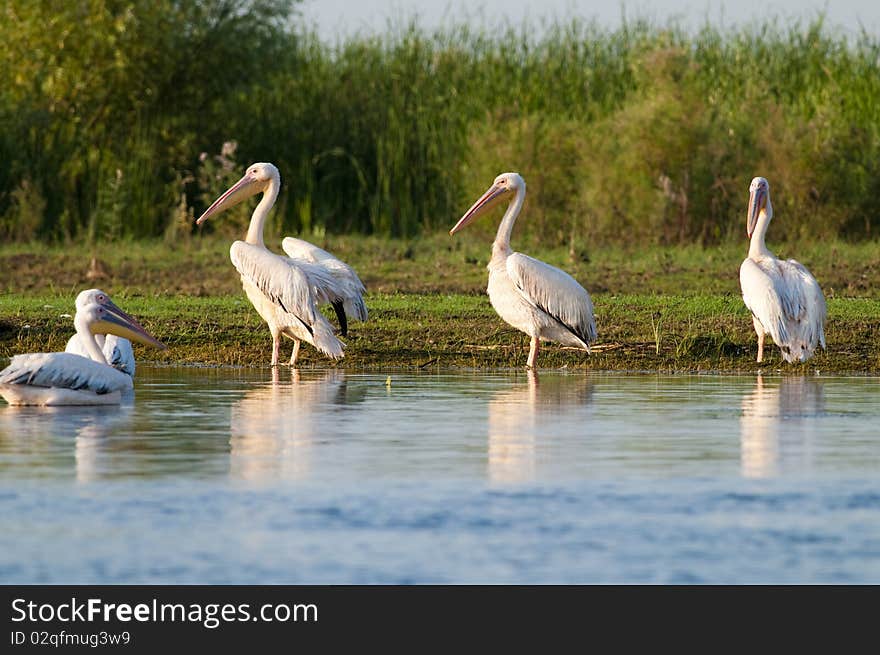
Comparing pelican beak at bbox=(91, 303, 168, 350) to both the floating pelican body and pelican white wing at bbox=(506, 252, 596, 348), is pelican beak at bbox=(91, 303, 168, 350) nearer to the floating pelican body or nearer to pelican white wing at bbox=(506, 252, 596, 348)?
→ the floating pelican body

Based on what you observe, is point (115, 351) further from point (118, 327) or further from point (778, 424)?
point (778, 424)

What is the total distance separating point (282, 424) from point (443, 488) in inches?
81.7

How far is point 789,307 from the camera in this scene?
12.0m

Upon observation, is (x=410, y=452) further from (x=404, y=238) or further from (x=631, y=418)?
(x=404, y=238)

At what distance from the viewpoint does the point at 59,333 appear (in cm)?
1327

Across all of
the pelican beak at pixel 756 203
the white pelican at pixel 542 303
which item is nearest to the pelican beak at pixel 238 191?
the white pelican at pixel 542 303

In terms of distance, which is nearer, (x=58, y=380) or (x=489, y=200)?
(x=58, y=380)

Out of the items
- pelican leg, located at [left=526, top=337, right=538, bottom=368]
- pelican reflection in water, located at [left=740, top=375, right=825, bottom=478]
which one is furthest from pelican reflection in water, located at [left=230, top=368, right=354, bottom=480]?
pelican reflection in water, located at [left=740, top=375, right=825, bottom=478]

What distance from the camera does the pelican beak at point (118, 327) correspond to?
34.2 ft

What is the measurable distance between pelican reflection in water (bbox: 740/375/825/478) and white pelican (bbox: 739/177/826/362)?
0.83 feet

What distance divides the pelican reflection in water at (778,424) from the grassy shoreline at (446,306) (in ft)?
4.12

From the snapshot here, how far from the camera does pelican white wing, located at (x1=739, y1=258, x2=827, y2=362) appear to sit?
38.9 feet

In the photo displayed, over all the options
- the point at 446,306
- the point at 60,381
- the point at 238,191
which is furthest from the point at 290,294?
the point at 60,381

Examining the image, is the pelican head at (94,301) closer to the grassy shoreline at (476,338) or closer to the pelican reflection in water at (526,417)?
the grassy shoreline at (476,338)
